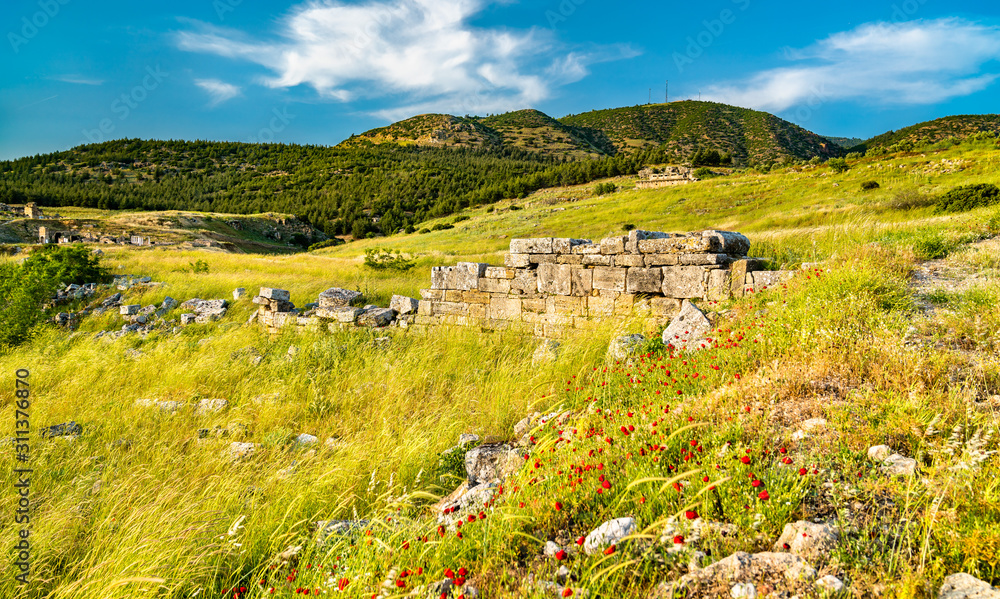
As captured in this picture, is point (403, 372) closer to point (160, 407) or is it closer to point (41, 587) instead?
point (160, 407)

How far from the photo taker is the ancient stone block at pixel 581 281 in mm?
7375

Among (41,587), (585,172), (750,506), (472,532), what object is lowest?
(41,587)

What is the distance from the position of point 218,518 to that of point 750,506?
132 inches

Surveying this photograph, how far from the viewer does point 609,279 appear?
23.7 ft

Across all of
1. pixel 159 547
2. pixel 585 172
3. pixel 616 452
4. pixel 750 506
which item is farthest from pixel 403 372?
pixel 585 172

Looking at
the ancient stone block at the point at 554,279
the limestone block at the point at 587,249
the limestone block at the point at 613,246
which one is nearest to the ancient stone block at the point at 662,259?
the limestone block at the point at 613,246

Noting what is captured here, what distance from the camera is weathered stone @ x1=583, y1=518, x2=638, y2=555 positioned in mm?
2090

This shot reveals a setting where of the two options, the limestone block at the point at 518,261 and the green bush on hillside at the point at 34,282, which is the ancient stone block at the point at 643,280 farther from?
the green bush on hillside at the point at 34,282

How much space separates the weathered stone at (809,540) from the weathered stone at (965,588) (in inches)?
13.0

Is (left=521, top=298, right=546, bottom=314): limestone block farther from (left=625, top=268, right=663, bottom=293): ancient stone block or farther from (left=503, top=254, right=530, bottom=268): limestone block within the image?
(left=625, top=268, right=663, bottom=293): ancient stone block

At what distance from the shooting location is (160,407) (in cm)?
537

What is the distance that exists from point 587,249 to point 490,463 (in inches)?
183

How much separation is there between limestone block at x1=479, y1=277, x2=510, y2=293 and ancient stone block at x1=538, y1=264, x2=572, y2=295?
0.66 metres

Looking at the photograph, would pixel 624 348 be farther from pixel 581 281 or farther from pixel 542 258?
pixel 542 258
